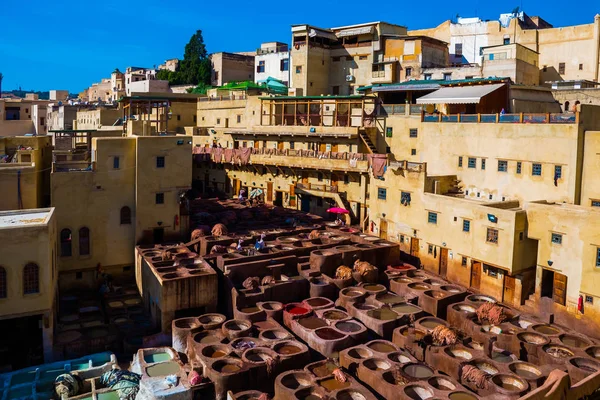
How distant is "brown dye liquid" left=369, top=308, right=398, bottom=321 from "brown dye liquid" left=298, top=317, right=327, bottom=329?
96.8 inches

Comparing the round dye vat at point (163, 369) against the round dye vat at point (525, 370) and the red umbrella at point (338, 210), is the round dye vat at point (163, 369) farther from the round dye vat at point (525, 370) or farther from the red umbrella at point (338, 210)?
the red umbrella at point (338, 210)

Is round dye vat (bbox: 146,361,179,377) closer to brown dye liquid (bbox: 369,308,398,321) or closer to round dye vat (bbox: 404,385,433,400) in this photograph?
round dye vat (bbox: 404,385,433,400)

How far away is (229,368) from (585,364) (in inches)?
539

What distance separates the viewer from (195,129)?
5466cm

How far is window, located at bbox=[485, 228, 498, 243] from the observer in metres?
28.6

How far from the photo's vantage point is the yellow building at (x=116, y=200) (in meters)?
30.4

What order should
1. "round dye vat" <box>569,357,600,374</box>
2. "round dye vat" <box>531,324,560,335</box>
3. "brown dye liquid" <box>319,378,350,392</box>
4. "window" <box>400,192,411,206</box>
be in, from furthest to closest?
"window" <box>400,192,411,206</box> < "round dye vat" <box>531,324,560,335</box> < "round dye vat" <box>569,357,600,374</box> < "brown dye liquid" <box>319,378,350,392</box>

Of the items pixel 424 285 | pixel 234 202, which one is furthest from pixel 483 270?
pixel 234 202

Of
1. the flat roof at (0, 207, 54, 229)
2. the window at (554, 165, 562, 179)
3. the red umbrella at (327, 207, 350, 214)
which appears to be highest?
the window at (554, 165, 562, 179)

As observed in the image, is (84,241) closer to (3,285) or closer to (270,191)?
(3,285)

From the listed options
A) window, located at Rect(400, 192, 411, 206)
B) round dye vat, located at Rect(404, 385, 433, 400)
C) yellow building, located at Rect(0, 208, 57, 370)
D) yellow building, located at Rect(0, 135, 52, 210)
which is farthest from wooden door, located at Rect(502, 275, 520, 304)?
yellow building, located at Rect(0, 135, 52, 210)

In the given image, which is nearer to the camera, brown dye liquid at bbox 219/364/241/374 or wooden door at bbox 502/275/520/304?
brown dye liquid at bbox 219/364/241/374

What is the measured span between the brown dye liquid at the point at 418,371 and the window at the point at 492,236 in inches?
389

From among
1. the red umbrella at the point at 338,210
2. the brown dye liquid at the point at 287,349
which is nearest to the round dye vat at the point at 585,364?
the brown dye liquid at the point at 287,349
